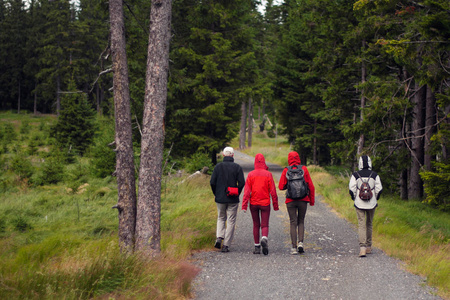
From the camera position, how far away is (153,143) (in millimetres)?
6820

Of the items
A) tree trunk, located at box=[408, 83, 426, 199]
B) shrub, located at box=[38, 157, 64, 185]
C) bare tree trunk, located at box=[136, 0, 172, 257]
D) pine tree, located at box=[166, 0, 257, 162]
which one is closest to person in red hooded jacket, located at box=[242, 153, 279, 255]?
bare tree trunk, located at box=[136, 0, 172, 257]

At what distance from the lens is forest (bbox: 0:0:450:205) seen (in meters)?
10.4

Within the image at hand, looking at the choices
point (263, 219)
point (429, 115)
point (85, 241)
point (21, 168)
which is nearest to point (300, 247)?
point (263, 219)

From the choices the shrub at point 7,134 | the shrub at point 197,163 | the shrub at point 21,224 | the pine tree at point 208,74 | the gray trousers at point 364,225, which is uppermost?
the pine tree at point 208,74

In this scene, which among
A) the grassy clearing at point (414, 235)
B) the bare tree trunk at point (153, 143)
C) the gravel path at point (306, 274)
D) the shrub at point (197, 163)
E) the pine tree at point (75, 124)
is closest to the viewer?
the gravel path at point (306, 274)

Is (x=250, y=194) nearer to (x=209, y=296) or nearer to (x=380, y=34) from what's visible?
(x=209, y=296)

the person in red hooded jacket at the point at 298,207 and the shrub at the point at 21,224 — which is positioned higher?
the person in red hooded jacket at the point at 298,207

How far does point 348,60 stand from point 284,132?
14.6 m

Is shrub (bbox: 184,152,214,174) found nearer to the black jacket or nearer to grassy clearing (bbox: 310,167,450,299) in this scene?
grassy clearing (bbox: 310,167,450,299)

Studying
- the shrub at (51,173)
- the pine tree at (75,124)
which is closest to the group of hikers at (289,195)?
the shrub at (51,173)

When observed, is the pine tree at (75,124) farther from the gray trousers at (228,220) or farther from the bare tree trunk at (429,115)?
the gray trousers at (228,220)

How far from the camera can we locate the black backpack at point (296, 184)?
26.9ft

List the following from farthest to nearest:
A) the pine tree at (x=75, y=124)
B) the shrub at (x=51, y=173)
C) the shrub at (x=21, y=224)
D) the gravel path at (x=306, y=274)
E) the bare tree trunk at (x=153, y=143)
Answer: the pine tree at (x=75, y=124), the shrub at (x=51, y=173), the shrub at (x=21, y=224), the bare tree trunk at (x=153, y=143), the gravel path at (x=306, y=274)

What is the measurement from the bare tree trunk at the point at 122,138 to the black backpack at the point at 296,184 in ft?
10.9
